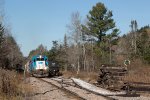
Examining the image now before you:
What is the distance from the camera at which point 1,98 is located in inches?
607

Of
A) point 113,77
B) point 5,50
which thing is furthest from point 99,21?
point 113,77

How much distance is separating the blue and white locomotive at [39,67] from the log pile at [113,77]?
19330mm

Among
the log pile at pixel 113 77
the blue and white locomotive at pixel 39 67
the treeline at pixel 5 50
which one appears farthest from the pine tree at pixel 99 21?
the log pile at pixel 113 77

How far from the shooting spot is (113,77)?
24.7 m

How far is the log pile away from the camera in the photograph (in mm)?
23367

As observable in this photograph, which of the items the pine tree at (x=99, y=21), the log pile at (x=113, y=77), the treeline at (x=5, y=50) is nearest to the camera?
the log pile at (x=113, y=77)

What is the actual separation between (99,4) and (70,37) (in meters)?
12.4

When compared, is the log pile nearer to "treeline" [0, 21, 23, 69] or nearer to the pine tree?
"treeline" [0, 21, 23, 69]

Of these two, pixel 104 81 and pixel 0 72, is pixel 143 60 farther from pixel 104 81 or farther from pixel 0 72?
pixel 0 72

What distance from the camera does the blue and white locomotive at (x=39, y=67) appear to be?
4559 centimetres

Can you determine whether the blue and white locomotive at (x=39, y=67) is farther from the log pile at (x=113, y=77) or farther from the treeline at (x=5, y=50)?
the log pile at (x=113, y=77)

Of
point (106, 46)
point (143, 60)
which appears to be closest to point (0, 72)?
point (143, 60)

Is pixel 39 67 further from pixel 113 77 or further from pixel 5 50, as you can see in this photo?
pixel 113 77

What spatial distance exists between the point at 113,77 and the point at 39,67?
2209 centimetres
